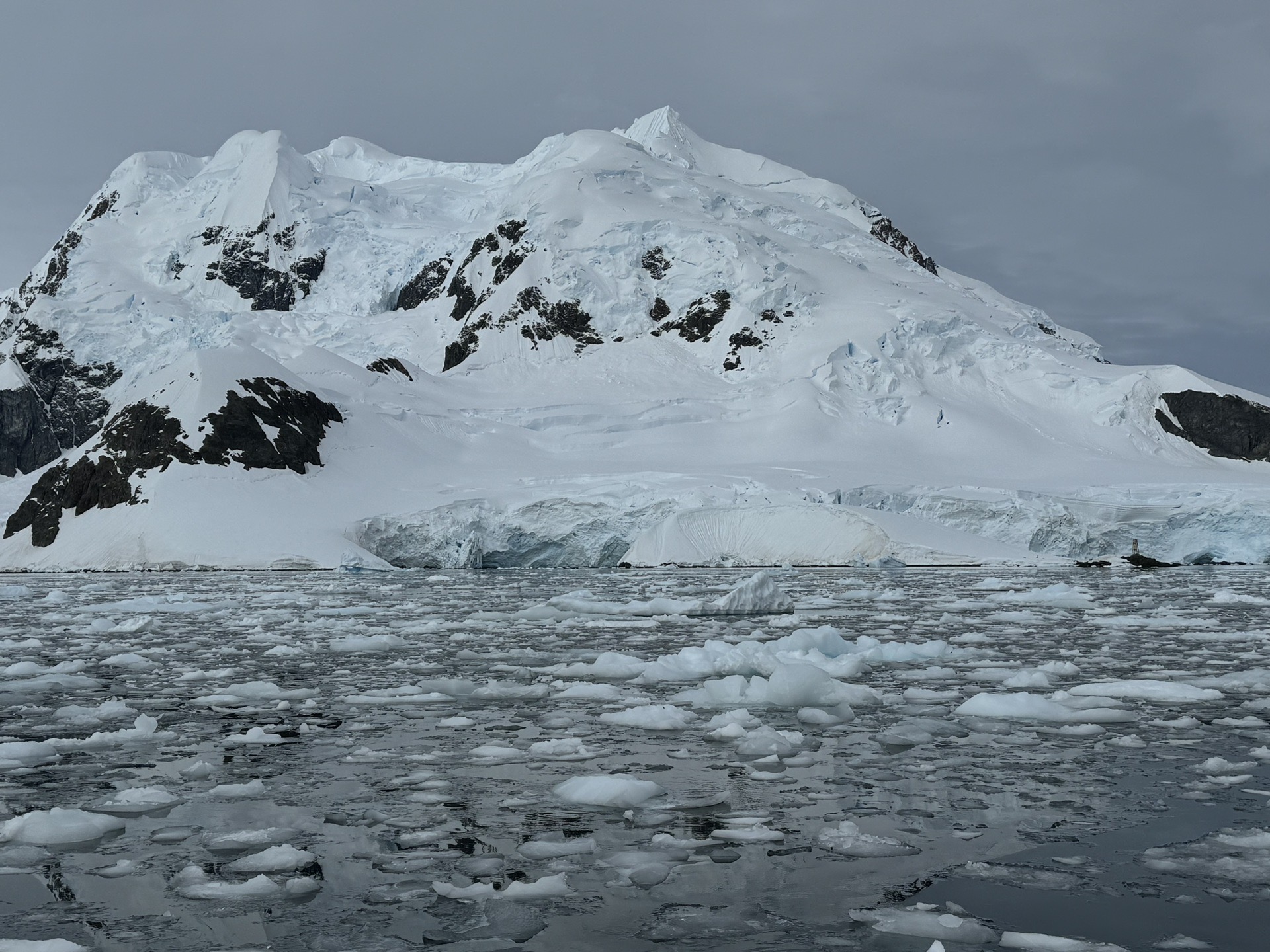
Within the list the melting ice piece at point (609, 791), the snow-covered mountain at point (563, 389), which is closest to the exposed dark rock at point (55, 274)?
the snow-covered mountain at point (563, 389)

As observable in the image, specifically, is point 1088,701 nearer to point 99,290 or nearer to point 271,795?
point 271,795

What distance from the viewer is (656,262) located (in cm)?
9188

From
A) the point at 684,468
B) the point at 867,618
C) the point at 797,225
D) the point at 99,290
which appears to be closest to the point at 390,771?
the point at 867,618

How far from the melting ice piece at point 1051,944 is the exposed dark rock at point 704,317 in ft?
277

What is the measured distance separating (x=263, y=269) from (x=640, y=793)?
120 metres

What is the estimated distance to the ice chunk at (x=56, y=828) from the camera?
4723 mm

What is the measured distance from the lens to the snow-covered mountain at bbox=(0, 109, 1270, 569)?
45406mm

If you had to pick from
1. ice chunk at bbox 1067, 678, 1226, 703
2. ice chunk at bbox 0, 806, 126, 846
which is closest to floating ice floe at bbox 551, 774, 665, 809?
ice chunk at bbox 0, 806, 126, 846

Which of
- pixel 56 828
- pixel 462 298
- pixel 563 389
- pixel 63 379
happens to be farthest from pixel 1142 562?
pixel 63 379

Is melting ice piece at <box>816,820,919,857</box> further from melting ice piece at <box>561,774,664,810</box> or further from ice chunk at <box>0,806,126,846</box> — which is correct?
ice chunk at <box>0,806,126,846</box>

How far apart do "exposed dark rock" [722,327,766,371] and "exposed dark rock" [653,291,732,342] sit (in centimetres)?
286

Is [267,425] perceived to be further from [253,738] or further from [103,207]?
[103,207]

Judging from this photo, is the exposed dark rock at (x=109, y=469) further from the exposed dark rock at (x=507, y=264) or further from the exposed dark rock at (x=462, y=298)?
the exposed dark rock at (x=462, y=298)

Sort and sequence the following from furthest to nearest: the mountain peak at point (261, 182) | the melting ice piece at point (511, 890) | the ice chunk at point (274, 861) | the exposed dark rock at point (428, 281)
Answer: the mountain peak at point (261, 182) < the exposed dark rock at point (428, 281) < the ice chunk at point (274, 861) < the melting ice piece at point (511, 890)
